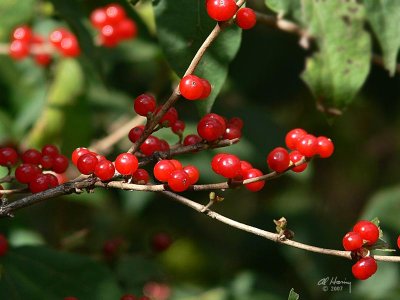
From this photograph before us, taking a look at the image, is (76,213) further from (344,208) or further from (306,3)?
(306,3)

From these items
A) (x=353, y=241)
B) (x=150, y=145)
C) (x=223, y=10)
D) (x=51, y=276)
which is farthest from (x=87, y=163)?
Answer: (x=51, y=276)

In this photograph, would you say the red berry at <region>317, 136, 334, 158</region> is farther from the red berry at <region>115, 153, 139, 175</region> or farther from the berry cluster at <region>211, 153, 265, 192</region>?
the red berry at <region>115, 153, 139, 175</region>

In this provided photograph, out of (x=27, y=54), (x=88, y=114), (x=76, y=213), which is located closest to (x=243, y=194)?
(x=76, y=213)

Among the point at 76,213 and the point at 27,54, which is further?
the point at 76,213

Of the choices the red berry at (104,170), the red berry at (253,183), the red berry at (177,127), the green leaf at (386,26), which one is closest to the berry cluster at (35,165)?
the red berry at (104,170)

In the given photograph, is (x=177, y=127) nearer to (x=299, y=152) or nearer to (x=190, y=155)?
(x=299, y=152)

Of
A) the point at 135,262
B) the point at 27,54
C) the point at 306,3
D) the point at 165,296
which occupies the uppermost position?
the point at 306,3
